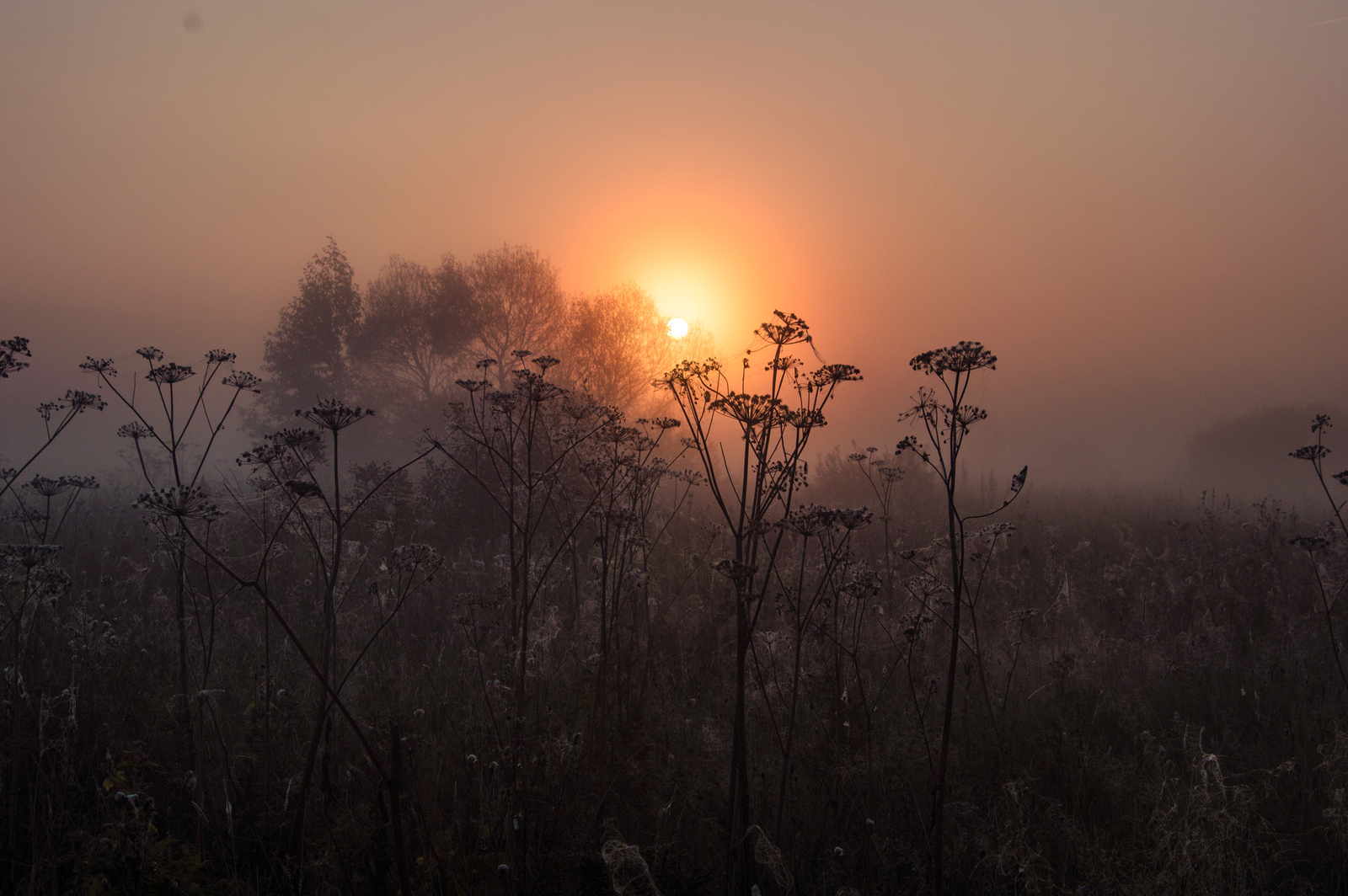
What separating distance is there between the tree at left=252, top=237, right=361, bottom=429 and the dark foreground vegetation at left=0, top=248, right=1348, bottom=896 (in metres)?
28.6

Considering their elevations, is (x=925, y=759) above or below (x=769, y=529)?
below

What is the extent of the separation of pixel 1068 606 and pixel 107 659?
989 cm

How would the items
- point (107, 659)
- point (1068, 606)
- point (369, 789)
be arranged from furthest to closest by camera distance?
point (1068, 606), point (107, 659), point (369, 789)

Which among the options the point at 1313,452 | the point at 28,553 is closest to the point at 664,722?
the point at 28,553

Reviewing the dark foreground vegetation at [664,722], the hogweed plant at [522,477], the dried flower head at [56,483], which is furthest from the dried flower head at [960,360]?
the dried flower head at [56,483]

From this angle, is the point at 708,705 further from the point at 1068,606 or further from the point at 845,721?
the point at 1068,606

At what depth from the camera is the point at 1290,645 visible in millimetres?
5910

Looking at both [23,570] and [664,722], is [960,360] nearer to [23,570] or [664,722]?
[664,722]

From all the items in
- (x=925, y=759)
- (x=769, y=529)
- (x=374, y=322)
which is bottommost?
(x=925, y=759)

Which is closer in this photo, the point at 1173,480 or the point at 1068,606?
the point at 1068,606

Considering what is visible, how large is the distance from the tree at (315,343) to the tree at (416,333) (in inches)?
36.1

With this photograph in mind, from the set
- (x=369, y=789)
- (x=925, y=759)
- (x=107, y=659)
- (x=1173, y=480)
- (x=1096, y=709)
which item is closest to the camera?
(x=369, y=789)

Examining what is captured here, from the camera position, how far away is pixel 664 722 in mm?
4117

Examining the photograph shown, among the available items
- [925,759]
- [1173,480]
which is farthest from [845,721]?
[1173,480]
